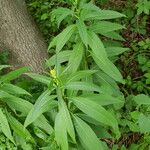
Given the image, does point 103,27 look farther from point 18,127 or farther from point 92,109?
point 18,127

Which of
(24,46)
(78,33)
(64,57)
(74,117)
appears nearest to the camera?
(74,117)

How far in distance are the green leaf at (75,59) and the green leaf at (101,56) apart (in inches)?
4.7

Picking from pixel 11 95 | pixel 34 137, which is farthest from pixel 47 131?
pixel 11 95

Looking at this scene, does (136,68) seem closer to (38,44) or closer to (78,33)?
(38,44)

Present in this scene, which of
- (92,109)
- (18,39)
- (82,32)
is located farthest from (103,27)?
(18,39)

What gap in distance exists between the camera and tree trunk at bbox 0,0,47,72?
4750 mm

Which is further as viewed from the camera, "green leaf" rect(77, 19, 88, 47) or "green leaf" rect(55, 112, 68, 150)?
"green leaf" rect(77, 19, 88, 47)

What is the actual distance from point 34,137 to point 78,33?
103cm

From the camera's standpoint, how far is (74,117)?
9.53 ft

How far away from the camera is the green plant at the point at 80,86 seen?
272cm

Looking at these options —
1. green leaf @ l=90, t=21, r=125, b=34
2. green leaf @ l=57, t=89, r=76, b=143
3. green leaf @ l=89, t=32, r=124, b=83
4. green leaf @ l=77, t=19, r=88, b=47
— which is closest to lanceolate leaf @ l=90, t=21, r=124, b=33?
green leaf @ l=90, t=21, r=125, b=34

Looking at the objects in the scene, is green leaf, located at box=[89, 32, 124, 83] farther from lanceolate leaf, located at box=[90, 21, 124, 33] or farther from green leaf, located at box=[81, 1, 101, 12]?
green leaf, located at box=[81, 1, 101, 12]

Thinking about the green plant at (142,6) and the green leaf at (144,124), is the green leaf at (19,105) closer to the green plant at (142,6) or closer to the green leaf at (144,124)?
the green leaf at (144,124)

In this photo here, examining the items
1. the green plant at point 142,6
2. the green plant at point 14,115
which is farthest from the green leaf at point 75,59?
the green plant at point 142,6
